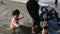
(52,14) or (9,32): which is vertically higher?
(52,14)

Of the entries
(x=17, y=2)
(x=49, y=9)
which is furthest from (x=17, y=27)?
(x=17, y=2)

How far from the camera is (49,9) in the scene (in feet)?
16.9

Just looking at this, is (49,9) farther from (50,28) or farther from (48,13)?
(50,28)

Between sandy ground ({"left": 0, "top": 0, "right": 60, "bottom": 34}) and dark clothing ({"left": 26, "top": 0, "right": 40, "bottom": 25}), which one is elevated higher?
dark clothing ({"left": 26, "top": 0, "right": 40, "bottom": 25})

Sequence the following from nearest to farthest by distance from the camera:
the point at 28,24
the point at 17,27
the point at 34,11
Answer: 1. the point at 34,11
2. the point at 17,27
3. the point at 28,24

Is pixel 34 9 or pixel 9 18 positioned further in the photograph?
pixel 9 18

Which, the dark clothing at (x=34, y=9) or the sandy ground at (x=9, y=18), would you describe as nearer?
the dark clothing at (x=34, y=9)

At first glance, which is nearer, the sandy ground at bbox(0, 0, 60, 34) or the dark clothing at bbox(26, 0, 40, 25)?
the dark clothing at bbox(26, 0, 40, 25)

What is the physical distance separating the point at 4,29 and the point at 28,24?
A: 664 millimetres

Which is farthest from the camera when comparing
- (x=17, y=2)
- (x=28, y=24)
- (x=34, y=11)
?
(x=17, y=2)

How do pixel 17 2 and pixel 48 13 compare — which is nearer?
pixel 48 13

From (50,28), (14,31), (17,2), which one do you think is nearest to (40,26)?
(50,28)

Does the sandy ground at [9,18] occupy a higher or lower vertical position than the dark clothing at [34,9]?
lower

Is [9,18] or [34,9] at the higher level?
[34,9]
